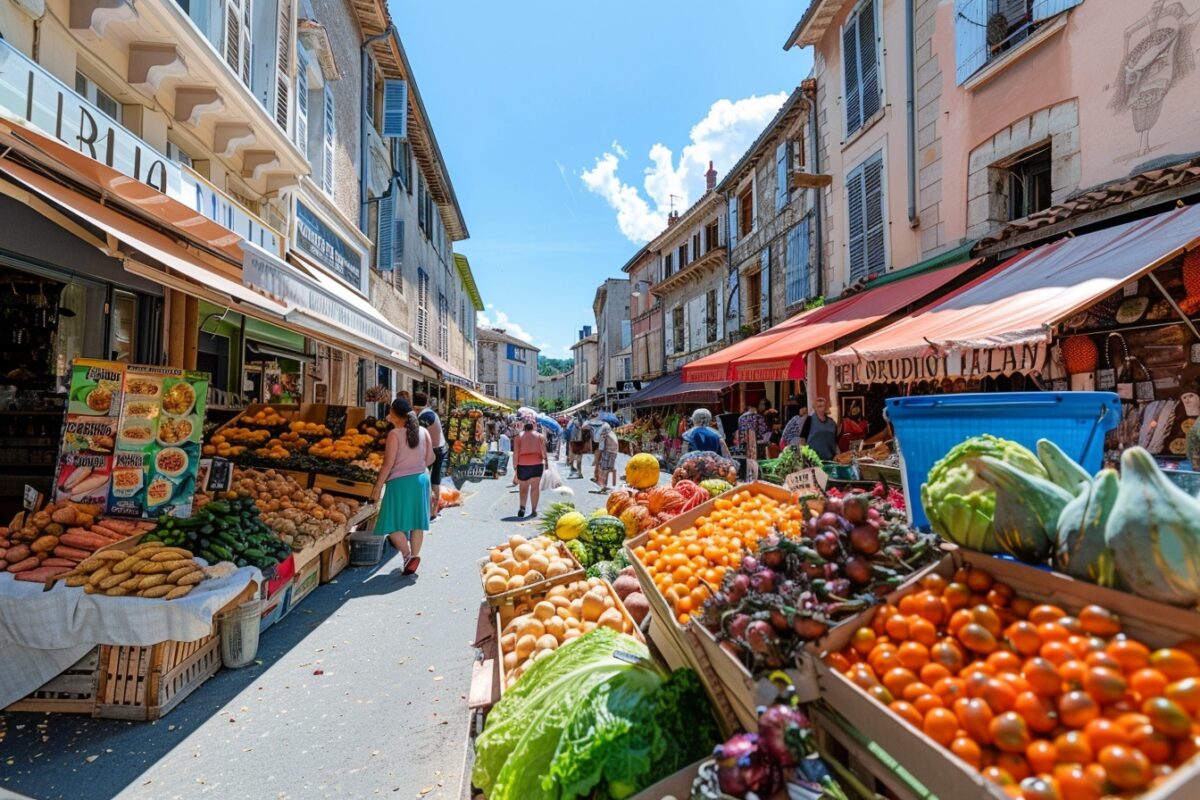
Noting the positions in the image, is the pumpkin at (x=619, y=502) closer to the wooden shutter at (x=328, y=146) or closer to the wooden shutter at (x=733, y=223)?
the wooden shutter at (x=328, y=146)

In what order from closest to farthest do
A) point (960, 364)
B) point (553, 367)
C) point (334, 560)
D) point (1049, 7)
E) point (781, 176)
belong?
point (960, 364)
point (334, 560)
point (1049, 7)
point (781, 176)
point (553, 367)

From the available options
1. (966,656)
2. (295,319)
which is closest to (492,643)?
(966,656)

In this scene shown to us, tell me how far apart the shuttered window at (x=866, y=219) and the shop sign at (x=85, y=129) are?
10220 mm

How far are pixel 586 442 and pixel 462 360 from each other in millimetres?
15790

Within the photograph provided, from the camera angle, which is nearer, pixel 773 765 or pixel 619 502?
pixel 773 765

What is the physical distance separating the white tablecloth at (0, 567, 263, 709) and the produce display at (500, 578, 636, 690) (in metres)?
1.94

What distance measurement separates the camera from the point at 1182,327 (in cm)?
526

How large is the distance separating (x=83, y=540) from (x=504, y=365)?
60.1 m

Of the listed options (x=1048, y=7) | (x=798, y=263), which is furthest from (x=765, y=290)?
(x=1048, y=7)

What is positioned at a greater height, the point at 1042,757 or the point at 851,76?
the point at 851,76

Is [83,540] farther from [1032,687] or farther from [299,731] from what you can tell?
[1032,687]

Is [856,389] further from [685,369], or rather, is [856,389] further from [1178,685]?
[1178,685]

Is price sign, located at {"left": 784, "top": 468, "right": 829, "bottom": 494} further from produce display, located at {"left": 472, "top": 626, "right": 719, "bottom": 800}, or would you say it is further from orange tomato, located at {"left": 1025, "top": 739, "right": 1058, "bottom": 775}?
orange tomato, located at {"left": 1025, "top": 739, "right": 1058, "bottom": 775}

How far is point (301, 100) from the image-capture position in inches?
412
